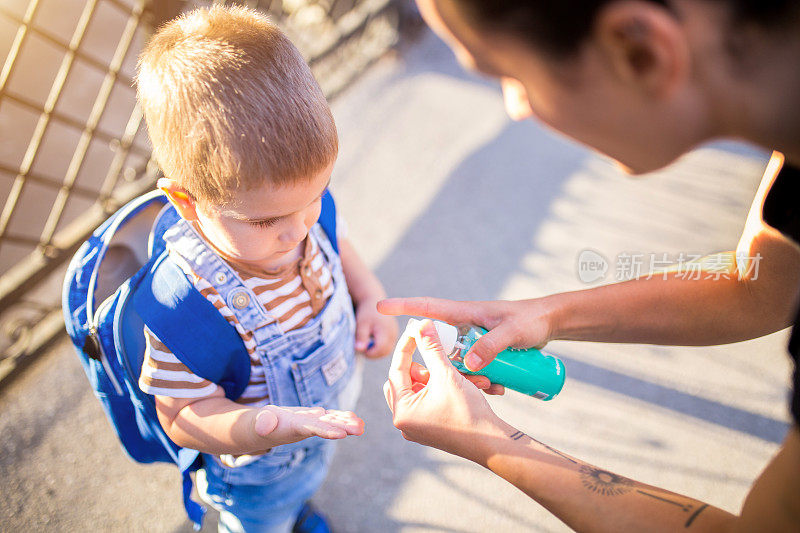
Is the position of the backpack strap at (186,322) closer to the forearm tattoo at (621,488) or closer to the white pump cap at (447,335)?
the white pump cap at (447,335)

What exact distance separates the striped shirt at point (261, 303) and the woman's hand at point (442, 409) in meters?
0.27

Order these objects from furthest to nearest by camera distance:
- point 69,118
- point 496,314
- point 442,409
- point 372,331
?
1. point 69,118
2. point 372,331
3. point 496,314
4. point 442,409

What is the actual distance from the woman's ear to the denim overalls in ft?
2.64

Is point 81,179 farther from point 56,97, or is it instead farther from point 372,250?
point 372,250

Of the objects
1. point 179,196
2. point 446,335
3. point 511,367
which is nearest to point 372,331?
point 446,335

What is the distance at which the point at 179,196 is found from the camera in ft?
3.44

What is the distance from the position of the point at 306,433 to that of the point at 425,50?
12.2 ft

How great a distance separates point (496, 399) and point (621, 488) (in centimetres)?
115

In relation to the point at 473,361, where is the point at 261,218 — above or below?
above

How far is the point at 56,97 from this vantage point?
2240mm

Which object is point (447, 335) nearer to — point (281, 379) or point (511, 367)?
point (511, 367)

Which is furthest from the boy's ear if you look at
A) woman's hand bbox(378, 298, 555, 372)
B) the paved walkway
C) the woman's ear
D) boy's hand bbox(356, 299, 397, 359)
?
the paved walkway

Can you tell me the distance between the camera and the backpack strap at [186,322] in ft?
3.38

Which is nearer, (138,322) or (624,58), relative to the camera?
(624,58)
